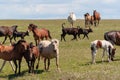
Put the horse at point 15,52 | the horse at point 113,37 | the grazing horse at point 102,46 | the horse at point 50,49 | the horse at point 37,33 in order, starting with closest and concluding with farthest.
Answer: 1. the horse at point 50,49
2. the horse at point 15,52
3. the grazing horse at point 102,46
4. the horse at point 113,37
5. the horse at point 37,33

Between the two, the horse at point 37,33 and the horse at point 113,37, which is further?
the horse at point 37,33

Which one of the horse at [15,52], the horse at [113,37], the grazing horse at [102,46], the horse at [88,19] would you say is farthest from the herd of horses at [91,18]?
the horse at [15,52]

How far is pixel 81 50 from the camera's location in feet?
90.1

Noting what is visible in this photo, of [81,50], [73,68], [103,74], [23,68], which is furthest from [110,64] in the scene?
[81,50]

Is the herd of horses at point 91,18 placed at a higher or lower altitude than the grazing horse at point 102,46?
lower

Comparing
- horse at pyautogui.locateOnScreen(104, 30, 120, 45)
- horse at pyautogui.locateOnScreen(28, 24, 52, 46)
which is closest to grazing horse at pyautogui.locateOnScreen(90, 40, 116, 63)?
horse at pyautogui.locateOnScreen(104, 30, 120, 45)

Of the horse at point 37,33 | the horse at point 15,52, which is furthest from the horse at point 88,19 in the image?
the horse at point 15,52

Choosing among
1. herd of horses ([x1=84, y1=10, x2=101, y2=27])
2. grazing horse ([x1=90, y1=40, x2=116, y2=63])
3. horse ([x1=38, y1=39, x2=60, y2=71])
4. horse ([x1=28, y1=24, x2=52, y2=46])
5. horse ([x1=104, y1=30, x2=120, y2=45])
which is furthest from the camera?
herd of horses ([x1=84, y1=10, x2=101, y2=27])

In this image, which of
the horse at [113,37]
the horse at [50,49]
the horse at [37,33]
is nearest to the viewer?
the horse at [50,49]

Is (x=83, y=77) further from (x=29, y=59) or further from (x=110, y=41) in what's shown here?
(x=110, y=41)

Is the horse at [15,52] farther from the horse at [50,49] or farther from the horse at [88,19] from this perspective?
the horse at [88,19]

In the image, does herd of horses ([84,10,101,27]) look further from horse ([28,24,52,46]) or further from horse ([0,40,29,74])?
horse ([0,40,29,74])

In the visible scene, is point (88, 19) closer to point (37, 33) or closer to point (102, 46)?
point (37, 33)

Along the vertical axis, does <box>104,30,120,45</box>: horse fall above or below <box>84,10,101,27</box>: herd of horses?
above
